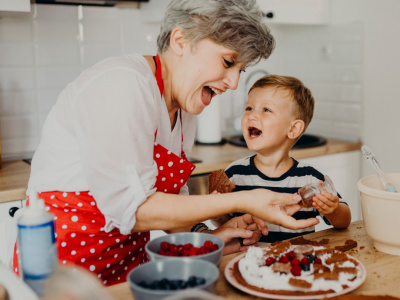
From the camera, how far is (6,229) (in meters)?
1.89

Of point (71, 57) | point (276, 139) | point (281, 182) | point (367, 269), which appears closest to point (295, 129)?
point (276, 139)

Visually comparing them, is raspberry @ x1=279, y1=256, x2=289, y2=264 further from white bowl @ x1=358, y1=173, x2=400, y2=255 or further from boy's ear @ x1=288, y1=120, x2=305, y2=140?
boy's ear @ x1=288, y1=120, x2=305, y2=140

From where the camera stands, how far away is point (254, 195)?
1.13m

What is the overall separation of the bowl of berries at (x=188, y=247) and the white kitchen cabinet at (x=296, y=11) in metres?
1.83

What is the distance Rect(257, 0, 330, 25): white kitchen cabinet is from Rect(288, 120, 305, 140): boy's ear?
1.10m

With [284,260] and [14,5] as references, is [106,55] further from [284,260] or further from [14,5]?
[284,260]

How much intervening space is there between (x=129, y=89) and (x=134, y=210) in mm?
276

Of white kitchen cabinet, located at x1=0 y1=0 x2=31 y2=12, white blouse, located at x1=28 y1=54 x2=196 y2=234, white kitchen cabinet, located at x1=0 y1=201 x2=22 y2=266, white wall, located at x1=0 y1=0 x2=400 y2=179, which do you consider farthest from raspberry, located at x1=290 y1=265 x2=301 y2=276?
white wall, located at x1=0 y1=0 x2=400 y2=179

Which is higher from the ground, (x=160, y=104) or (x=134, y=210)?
(x=160, y=104)

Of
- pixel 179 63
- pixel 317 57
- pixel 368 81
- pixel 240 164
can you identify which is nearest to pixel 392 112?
pixel 368 81

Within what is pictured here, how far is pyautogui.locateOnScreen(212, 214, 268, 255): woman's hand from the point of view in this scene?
137 centimetres

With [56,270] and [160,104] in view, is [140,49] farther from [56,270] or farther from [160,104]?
[56,270]

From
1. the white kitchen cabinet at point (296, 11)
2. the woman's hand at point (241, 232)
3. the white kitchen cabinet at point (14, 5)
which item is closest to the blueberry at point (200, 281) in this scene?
the woman's hand at point (241, 232)

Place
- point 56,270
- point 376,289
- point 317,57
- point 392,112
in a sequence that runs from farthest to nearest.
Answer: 1. point 317,57
2. point 392,112
3. point 376,289
4. point 56,270
